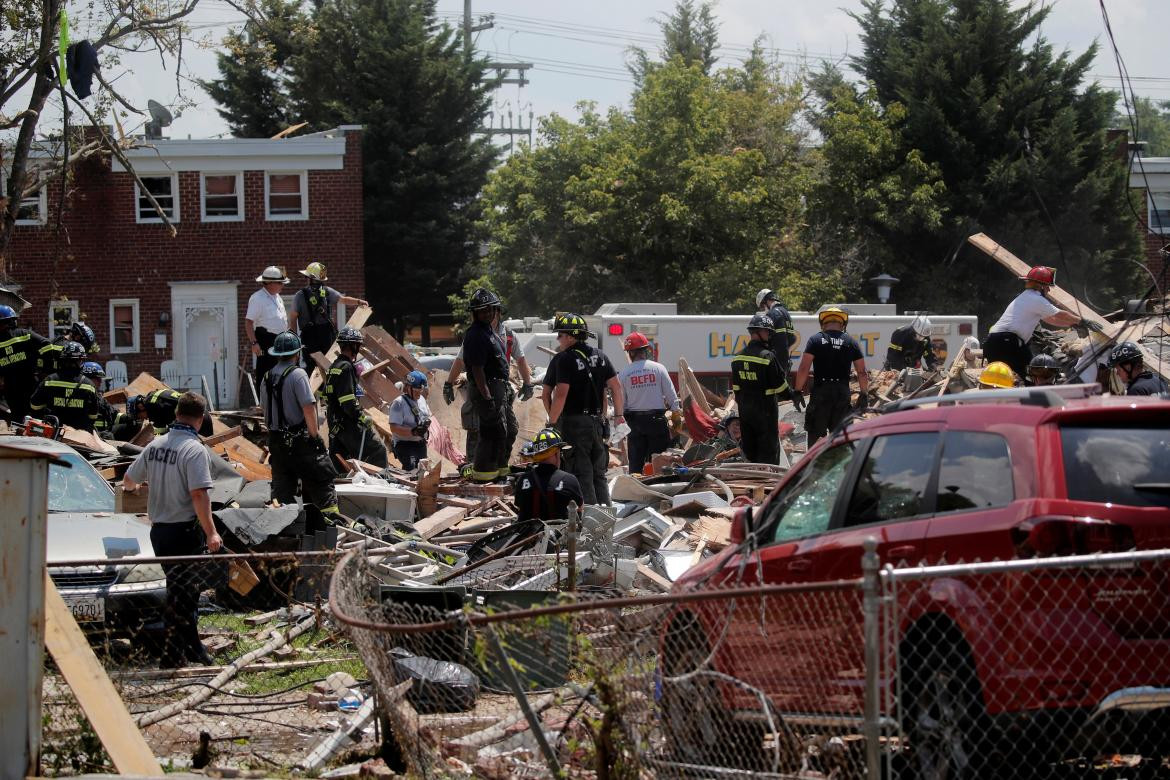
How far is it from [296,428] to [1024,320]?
6443 mm

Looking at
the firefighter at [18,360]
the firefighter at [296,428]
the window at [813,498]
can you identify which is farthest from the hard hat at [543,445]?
the firefighter at [18,360]

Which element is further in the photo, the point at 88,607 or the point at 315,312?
the point at 315,312

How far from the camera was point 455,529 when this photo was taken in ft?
38.6

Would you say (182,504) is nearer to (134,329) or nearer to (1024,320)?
(1024,320)

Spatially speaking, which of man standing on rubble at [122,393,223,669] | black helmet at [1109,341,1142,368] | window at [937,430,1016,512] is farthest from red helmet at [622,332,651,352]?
window at [937,430,1016,512]

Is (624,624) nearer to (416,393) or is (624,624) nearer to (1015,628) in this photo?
(1015,628)

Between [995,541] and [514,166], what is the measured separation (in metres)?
35.1

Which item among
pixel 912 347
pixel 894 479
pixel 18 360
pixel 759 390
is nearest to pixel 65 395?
pixel 18 360

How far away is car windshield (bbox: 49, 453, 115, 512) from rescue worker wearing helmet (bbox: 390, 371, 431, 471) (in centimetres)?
465

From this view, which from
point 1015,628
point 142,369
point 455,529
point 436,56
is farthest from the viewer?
point 436,56

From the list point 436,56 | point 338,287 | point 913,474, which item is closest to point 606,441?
point 913,474

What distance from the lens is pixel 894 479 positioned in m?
5.69

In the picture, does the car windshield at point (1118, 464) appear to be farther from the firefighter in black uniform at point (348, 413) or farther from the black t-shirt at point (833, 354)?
the firefighter in black uniform at point (348, 413)

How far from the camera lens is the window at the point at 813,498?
600 centimetres
